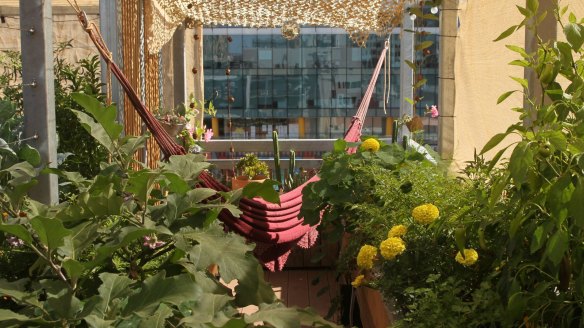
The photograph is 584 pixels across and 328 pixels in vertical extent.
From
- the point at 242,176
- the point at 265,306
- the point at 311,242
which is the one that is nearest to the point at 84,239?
the point at 265,306

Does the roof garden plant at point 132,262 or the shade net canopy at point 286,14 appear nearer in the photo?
the roof garden plant at point 132,262

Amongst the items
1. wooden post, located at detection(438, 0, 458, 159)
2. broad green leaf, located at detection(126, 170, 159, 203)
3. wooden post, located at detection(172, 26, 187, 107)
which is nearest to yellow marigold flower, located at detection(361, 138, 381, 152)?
wooden post, located at detection(438, 0, 458, 159)

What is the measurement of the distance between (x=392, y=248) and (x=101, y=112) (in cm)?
60

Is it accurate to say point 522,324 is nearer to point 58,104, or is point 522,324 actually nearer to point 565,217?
point 565,217

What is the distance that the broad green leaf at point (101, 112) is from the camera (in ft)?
4.90

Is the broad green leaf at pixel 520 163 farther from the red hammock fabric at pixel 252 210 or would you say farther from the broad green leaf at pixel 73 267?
the red hammock fabric at pixel 252 210

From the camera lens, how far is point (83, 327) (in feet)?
4.06

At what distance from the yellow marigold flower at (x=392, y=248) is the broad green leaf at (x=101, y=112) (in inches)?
21.6

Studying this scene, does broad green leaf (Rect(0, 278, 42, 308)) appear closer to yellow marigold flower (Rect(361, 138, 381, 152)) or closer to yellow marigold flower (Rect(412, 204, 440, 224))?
yellow marigold flower (Rect(412, 204, 440, 224))

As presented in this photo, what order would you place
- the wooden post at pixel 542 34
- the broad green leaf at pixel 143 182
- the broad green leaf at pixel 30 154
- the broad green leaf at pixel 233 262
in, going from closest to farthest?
1. the broad green leaf at pixel 233 262
2. the broad green leaf at pixel 143 182
3. the wooden post at pixel 542 34
4. the broad green leaf at pixel 30 154

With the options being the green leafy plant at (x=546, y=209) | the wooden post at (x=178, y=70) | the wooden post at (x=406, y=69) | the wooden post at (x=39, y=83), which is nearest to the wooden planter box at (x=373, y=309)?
the green leafy plant at (x=546, y=209)

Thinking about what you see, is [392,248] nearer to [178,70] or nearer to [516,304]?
[516,304]

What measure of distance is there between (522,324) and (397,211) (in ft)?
2.42

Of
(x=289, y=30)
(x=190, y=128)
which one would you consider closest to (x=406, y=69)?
(x=289, y=30)
